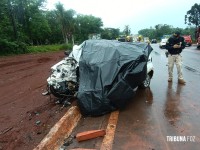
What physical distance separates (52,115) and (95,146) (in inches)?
85.8

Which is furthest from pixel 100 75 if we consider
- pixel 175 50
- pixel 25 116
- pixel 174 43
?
pixel 174 43

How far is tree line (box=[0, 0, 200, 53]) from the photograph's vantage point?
112 feet

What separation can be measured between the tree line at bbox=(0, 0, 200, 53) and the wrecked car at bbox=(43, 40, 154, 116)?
25.3m

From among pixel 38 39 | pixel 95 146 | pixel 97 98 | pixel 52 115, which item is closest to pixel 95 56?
pixel 97 98

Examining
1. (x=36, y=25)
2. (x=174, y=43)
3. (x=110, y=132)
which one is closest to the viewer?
(x=110, y=132)

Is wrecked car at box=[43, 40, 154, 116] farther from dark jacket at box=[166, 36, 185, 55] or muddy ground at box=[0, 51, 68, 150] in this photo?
dark jacket at box=[166, 36, 185, 55]

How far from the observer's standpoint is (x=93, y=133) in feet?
15.3

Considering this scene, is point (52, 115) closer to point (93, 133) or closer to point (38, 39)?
point (93, 133)

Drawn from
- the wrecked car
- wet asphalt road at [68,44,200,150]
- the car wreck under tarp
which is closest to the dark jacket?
wet asphalt road at [68,44,200,150]

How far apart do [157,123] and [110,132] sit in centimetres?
100

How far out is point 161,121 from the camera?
5363mm

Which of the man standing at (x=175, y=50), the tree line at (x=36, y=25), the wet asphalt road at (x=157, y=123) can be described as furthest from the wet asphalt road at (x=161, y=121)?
the tree line at (x=36, y=25)

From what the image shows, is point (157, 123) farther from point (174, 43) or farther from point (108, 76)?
point (174, 43)

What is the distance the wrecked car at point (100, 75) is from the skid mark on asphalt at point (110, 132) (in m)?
0.26
